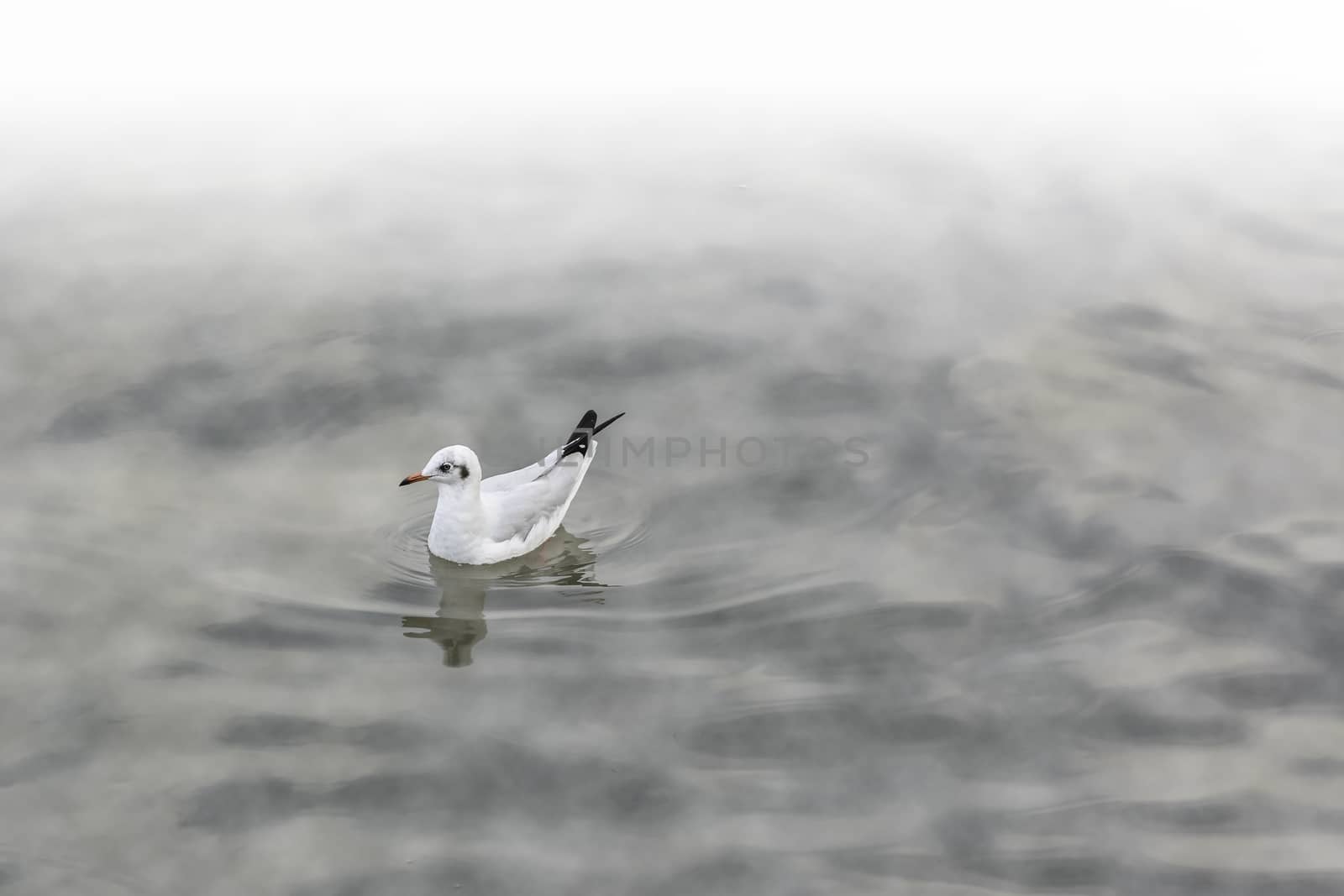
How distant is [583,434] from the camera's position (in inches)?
390

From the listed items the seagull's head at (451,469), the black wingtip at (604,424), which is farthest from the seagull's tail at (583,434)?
the seagull's head at (451,469)

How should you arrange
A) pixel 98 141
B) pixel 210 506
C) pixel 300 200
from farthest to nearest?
pixel 98 141
pixel 300 200
pixel 210 506

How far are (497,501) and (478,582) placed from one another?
0.66 m

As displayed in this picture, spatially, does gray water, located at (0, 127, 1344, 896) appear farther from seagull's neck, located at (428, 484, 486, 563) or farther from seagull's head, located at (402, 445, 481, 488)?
seagull's head, located at (402, 445, 481, 488)

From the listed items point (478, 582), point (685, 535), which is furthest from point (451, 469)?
point (685, 535)

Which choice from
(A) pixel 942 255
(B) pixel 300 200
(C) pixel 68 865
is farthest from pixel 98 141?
(C) pixel 68 865

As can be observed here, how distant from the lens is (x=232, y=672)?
776 cm

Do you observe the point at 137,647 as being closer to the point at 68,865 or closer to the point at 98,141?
the point at 68,865

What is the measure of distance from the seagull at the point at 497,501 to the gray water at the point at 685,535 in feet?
0.75

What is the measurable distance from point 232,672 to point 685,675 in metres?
2.68

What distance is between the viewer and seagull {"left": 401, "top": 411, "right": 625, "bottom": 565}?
9.28 meters

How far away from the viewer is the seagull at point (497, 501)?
30.5 feet

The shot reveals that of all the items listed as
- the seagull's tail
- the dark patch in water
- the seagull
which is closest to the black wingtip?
the seagull's tail

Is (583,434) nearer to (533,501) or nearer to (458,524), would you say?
(533,501)
